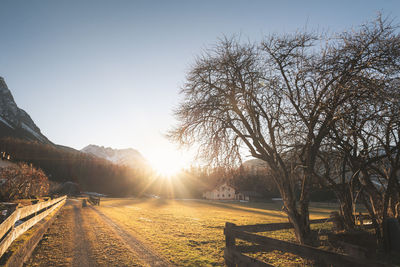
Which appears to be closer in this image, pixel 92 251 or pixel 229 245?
pixel 229 245

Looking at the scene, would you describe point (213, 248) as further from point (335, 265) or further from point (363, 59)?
point (363, 59)

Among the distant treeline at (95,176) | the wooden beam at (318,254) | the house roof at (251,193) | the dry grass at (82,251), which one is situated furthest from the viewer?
the distant treeline at (95,176)

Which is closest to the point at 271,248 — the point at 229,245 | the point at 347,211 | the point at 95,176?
the point at 229,245

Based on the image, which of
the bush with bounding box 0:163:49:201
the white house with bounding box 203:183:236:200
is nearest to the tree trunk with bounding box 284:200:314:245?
the bush with bounding box 0:163:49:201

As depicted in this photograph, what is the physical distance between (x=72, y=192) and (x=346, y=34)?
79739 mm

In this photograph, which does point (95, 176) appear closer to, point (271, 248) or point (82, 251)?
point (82, 251)

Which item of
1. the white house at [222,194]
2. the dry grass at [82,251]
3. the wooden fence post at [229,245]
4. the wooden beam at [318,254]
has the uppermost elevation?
the wooden beam at [318,254]

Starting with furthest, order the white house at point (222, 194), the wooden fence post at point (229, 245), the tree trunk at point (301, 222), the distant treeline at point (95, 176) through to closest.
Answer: the distant treeline at point (95, 176), the white house at point (222, 194), the tree trunk at point (301, 222), the wooden fence post at point (229, 245)

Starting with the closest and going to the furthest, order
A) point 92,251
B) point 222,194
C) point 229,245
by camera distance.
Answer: point 229,245 → point 92,251 → point 222,194

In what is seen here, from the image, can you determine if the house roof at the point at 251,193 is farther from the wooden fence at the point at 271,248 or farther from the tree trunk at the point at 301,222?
the tree trunk at the point at 301,222

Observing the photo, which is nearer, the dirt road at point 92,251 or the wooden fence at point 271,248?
the wooden fence at point 271,248

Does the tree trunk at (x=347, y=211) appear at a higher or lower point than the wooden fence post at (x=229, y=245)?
higher

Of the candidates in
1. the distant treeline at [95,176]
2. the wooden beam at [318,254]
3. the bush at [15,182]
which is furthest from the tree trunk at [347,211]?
the distant treeline at [95,176]

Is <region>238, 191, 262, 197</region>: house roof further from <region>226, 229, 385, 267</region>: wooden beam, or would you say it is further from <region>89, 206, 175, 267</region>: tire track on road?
<region>226, 229, 385, 267</region>: wooden beam
